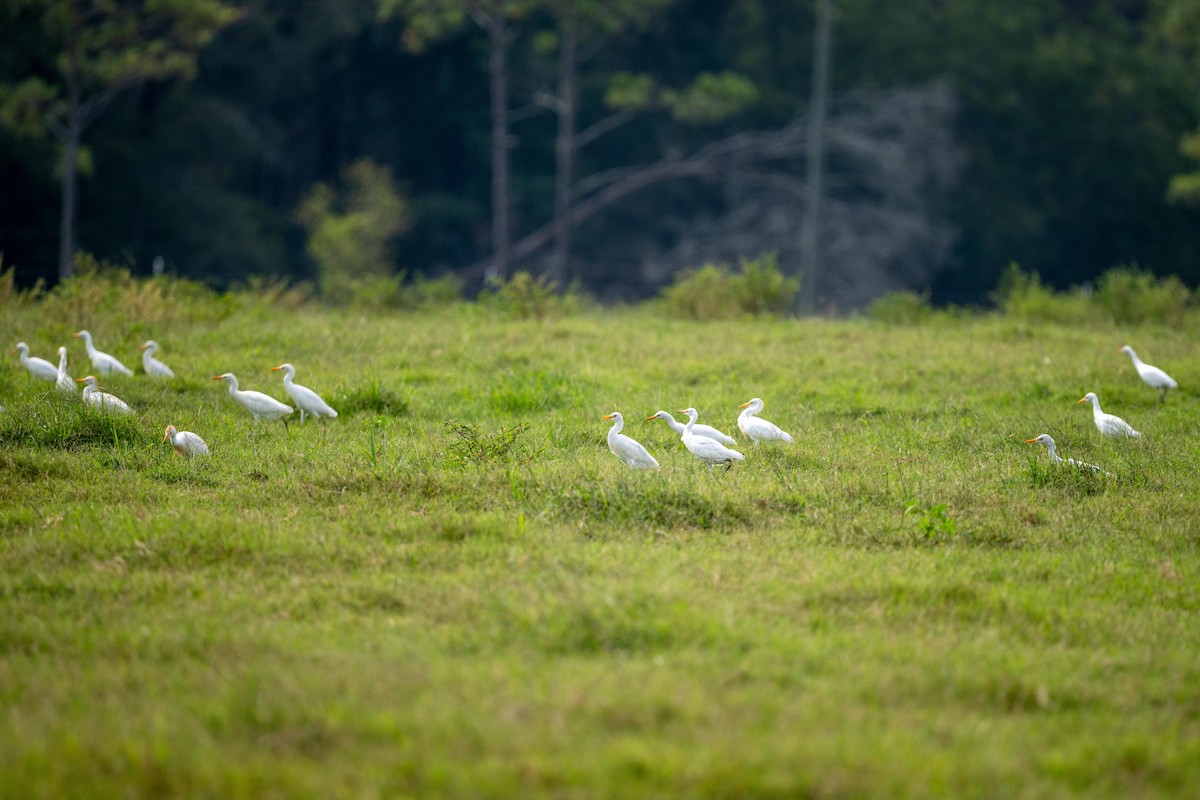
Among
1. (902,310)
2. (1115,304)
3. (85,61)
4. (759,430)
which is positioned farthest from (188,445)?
(85,61)

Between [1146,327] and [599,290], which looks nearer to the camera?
[1146,327]

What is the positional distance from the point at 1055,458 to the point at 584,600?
3.93m

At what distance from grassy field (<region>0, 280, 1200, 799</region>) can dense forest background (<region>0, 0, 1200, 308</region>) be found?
66.6 ft

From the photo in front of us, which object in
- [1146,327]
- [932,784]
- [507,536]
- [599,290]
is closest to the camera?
[932,784]

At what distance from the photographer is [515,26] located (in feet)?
108

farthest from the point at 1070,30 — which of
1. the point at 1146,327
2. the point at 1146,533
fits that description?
the point at 1146,533

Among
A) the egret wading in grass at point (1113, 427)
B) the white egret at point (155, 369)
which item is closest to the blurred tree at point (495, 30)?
the white egret at point (155, 369)

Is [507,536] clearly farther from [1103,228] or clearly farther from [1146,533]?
[1103,228]

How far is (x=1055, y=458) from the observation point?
299 inches

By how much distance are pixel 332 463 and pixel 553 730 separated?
12.1ft

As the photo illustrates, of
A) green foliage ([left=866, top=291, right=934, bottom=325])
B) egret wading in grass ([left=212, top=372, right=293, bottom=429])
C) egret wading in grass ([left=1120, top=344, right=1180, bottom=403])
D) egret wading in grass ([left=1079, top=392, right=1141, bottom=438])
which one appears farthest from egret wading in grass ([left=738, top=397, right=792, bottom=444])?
green foliage ([left=866, top=291, right=934, bottom=325])

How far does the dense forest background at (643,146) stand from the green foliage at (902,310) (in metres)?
11.3

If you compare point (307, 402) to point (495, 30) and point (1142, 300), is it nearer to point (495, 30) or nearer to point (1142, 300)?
point (1142, 300)

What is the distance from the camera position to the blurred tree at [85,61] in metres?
24.1
